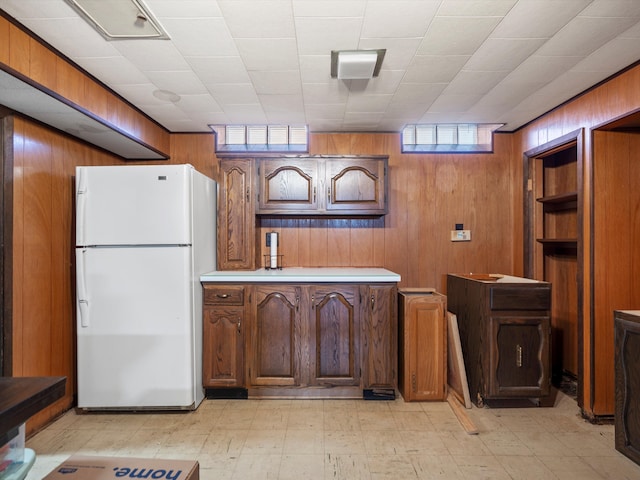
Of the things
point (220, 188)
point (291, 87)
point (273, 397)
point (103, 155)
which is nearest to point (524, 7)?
point (291, 87)

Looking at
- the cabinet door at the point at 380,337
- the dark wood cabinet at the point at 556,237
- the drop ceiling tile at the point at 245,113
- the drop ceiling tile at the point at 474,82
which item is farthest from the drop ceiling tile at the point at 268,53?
the dark wood cabinet at the point at 556,237

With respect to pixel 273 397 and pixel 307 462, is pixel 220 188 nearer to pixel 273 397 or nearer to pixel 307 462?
pixel 273 397

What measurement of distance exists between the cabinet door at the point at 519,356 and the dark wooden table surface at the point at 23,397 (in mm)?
2610

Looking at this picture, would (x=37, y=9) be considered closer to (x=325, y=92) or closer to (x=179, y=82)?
(x=179, y=82)

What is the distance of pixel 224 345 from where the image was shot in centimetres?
284

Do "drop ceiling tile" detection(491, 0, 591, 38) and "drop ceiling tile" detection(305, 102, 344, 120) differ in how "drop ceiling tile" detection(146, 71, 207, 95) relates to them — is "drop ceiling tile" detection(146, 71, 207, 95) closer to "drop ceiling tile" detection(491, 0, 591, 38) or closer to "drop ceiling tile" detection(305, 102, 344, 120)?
"drop ceiling tile" detection(305, 102, 344, 120)

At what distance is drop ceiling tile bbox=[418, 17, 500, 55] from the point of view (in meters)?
1.79

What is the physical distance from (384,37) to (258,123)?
1.67 metres

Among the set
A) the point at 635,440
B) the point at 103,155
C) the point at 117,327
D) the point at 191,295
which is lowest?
the point at 635,440

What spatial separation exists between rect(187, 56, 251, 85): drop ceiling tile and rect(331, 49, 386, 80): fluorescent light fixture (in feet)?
1.92

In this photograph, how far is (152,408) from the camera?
2609 millimetres

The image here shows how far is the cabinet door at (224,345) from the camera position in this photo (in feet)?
9.27

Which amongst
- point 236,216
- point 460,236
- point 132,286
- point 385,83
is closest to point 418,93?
point 385,83

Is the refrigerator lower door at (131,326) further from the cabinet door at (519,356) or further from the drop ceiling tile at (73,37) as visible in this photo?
the cabinet door at (519,356)
